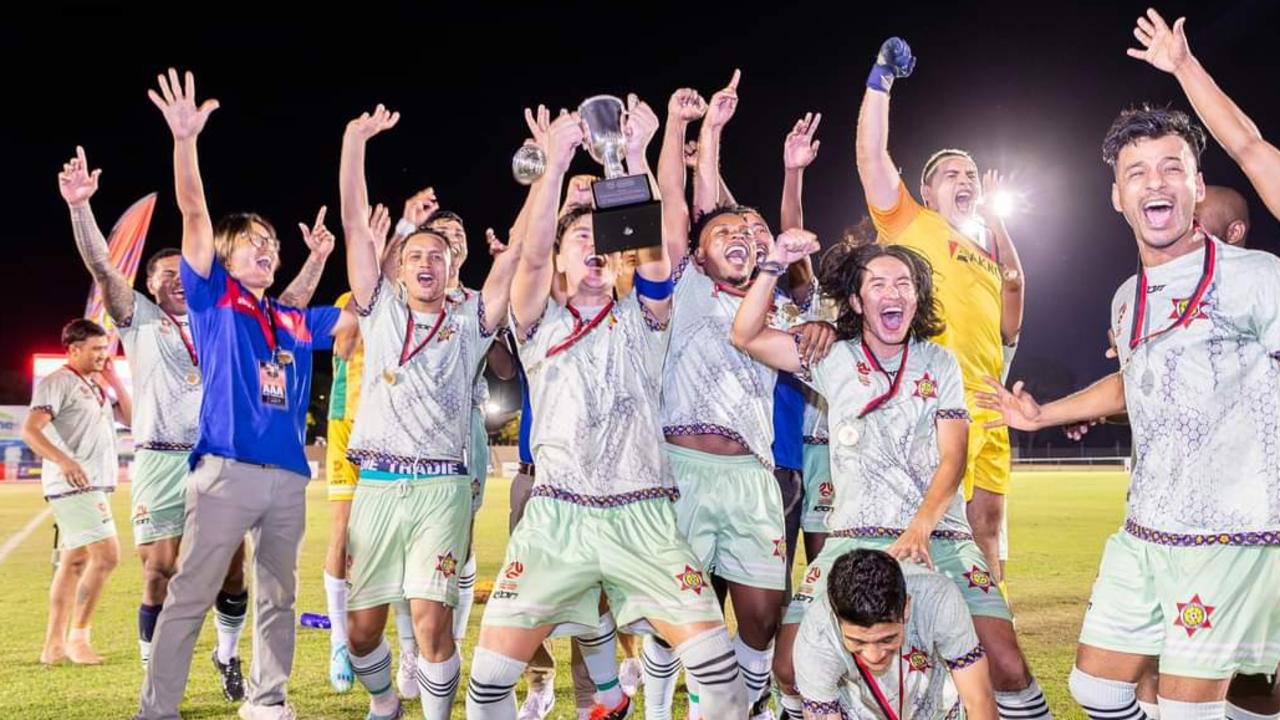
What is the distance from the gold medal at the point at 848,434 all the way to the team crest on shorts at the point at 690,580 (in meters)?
0.86

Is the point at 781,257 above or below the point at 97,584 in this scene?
above

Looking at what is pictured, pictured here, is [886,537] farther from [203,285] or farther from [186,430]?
[186,430]

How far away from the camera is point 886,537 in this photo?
178 inches

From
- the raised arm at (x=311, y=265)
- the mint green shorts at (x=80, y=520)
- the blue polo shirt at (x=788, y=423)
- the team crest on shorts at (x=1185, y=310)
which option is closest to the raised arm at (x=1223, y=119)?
the team crest on shorts at (x=1185, y=310)

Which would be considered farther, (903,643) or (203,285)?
(203,285)

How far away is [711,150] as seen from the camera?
6.10m

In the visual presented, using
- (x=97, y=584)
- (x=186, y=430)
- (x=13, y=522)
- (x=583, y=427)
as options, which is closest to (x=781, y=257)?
(x=583, y=427)

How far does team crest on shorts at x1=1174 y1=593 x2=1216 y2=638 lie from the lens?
3793 mm

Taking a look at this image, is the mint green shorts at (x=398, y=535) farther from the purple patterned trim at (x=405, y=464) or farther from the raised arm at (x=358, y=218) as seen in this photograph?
the raised arm at (x=358, y=218)

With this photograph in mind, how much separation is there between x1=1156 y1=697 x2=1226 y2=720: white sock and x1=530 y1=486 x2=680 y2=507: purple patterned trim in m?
2.10

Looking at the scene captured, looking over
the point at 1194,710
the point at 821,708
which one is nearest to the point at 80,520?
the point at 821,708

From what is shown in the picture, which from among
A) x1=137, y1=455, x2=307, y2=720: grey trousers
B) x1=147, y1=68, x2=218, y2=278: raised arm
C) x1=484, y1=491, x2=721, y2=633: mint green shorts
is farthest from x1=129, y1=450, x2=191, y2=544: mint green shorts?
x1=484, y1=491, x2=721, y2=633: mint green shorts

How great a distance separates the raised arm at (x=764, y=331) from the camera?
4914 mm

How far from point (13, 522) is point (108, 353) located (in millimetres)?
16010
